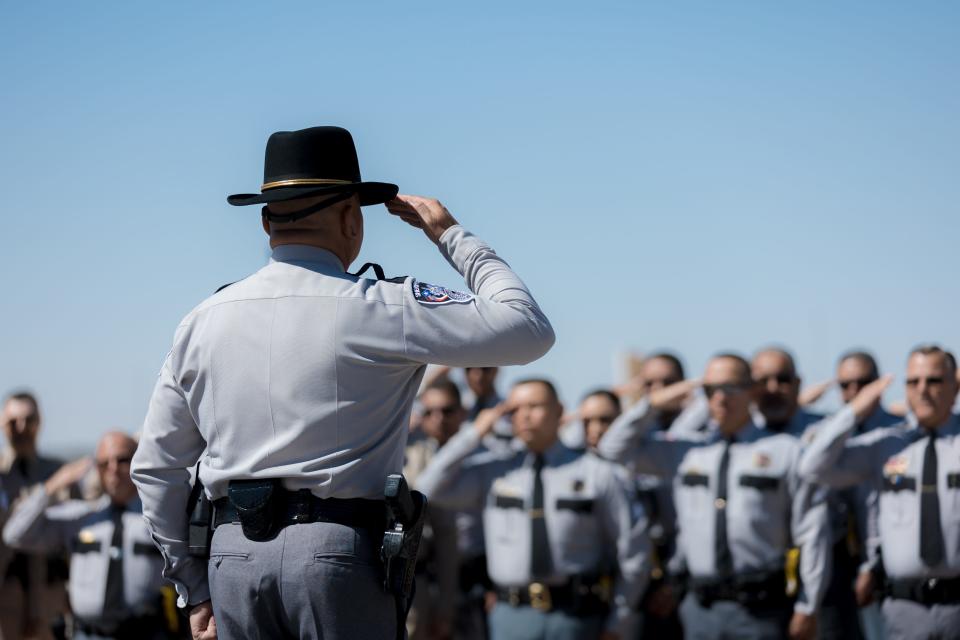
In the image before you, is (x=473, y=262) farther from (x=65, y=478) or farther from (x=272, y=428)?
(x=65, y=478)

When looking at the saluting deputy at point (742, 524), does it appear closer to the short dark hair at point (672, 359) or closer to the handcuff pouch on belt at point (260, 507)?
the short dark hair at point (672, 359)

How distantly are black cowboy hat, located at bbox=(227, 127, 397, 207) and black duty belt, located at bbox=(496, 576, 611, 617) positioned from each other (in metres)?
4.59

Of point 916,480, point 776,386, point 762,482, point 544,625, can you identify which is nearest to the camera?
point 916,480

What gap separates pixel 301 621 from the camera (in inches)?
144

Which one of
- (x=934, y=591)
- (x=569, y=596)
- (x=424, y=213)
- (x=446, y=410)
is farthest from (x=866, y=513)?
(x=424, y=213)

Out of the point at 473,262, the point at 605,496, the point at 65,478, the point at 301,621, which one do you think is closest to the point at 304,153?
the point at 473,262

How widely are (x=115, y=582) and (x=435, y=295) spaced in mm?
5424

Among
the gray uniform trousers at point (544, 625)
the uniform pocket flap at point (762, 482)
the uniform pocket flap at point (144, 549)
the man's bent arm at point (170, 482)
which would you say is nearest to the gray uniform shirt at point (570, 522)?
the gray uniform trousers at point (544, 625)

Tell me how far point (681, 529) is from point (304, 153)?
16.7 feet

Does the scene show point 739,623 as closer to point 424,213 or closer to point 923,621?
point 923,621

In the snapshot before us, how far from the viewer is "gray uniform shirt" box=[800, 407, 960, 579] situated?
7.37 meters

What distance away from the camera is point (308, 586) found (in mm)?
3623

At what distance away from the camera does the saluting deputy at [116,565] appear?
8391 millimetres

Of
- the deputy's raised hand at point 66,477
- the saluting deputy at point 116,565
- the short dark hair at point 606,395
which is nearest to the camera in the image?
the saluting deputy at point 116,565
